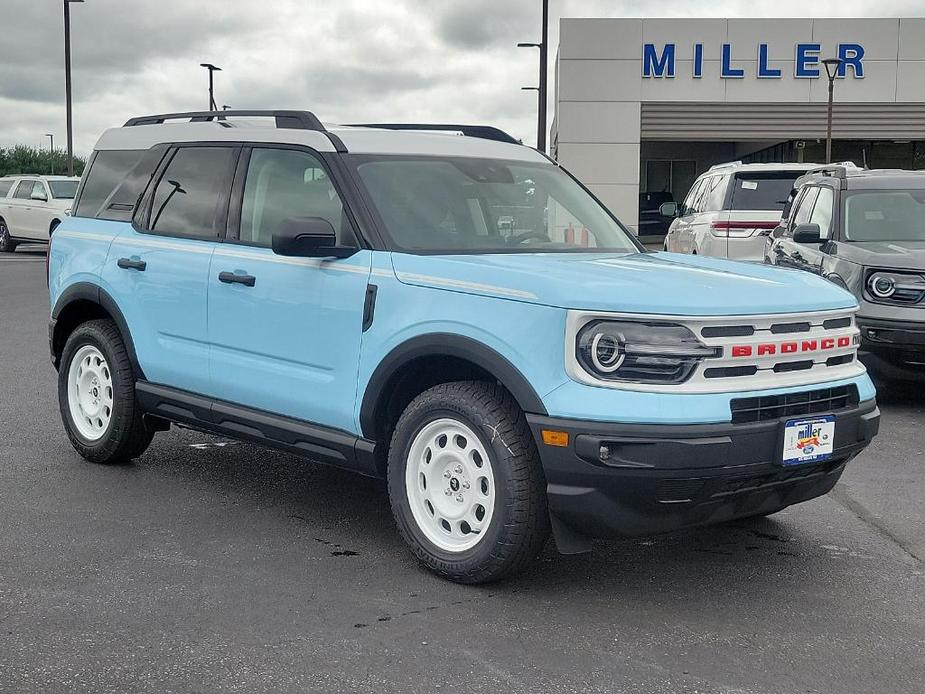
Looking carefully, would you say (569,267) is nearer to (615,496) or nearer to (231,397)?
(615,496)

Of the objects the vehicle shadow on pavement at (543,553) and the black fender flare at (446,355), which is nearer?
the black fender flare at (446,355)

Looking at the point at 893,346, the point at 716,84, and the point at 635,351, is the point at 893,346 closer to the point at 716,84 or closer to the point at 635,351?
the point at 635,351

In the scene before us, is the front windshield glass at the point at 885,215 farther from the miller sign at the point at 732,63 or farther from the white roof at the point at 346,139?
the miller sign at the point at 732,63

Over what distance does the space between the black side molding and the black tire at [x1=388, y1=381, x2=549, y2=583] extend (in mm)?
359

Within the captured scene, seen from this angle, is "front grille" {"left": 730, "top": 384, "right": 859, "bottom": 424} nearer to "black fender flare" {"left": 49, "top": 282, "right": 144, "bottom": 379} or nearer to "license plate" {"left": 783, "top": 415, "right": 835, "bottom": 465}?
"license plate" {"left": 783, "top": 415, "right": 835, "bottom": 465}

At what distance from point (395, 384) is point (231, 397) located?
109cm

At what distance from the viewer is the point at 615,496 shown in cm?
414

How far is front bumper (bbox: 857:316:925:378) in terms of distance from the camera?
8.23 m

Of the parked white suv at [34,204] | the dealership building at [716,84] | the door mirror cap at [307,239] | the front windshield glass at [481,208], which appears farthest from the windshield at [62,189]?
the door mirror cap at [307,239]

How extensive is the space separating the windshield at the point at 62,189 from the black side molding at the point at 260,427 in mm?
23234

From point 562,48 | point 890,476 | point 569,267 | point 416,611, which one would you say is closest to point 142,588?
point 416,611

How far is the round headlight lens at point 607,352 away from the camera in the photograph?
13.5 ft

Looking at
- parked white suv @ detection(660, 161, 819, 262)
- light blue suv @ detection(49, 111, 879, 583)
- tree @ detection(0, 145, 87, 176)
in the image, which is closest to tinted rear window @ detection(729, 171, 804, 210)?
parked white suv @ detection(660, 161, 819, 262)

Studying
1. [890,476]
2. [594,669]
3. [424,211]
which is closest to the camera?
[594,669]
